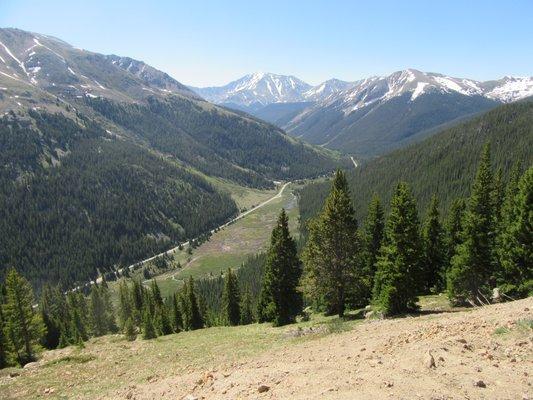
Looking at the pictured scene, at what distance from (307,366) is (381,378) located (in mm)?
4580

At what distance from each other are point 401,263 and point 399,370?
21.7m

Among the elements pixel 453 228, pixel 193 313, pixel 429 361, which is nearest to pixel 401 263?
pixel 429 361

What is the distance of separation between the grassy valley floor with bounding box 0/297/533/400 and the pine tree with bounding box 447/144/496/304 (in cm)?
1463

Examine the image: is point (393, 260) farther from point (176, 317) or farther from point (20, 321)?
point (176, 317)

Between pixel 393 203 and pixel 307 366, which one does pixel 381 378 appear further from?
pixel 393 203

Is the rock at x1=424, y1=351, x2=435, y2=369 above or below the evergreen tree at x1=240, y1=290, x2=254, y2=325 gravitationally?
above

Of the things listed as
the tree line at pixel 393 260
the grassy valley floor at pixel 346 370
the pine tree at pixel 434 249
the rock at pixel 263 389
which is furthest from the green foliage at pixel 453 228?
the rock at pixel 263 389

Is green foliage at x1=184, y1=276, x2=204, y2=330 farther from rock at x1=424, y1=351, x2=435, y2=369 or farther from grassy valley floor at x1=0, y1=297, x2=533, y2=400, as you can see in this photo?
rock at x1=424, y1=351, x2=435, y2=369

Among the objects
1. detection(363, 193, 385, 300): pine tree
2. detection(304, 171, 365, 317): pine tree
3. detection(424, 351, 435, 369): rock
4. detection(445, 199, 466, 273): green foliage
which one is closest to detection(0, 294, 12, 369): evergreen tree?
detection(304, 171, 365, 317): pine tree

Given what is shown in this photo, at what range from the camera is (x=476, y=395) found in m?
13.8

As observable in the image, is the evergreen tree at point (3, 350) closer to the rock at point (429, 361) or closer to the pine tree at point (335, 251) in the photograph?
the pine tree at point (335, 251)

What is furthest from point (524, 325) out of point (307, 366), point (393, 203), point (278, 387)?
point (393, 203)

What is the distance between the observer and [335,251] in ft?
135

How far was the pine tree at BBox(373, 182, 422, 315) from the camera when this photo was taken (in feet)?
118
